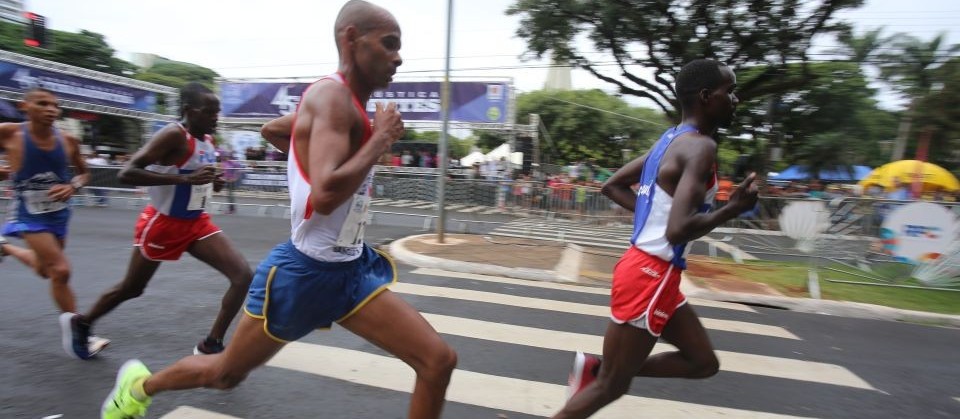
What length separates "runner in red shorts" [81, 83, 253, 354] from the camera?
3.42m

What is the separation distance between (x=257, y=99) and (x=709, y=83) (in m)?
23.0

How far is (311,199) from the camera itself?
196cm

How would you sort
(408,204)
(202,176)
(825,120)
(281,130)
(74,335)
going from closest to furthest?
(281,130) < (202,176) < (74,335) < (408,204) < (825,120)

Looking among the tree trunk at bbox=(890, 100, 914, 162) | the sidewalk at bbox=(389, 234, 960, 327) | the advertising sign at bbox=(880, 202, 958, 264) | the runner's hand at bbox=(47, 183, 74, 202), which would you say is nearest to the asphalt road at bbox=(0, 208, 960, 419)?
the sidewalk at bbox=(389, 234, 960, 327)

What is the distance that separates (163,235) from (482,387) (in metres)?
2.25

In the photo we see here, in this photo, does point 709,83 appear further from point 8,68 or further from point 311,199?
point 8,68

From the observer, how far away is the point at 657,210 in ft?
7.94

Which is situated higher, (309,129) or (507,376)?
(309,129)

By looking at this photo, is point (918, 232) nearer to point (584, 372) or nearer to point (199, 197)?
point (584, 372)

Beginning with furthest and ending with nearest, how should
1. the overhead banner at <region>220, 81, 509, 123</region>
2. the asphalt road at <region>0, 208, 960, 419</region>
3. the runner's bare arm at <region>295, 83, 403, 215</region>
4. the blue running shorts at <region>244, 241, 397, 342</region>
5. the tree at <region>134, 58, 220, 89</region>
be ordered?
the tree at <region>134, 58, 220, 89</region>, the overhead banner at <region>220, 81, 509, 123</region>, the asphalt road at <region>0, 208, 960, 419</region>, the blue running shorts at <region>244, 241, 397, 342</region>, the runner's bare arm at <region>295, 83, 403, 215</region>

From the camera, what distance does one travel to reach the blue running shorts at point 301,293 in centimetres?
205

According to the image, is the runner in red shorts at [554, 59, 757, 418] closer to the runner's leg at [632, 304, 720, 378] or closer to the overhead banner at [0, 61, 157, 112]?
the runner's leg at [632, 304, 720, 378]

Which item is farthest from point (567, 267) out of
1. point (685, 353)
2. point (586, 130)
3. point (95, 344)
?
point (586, 130)

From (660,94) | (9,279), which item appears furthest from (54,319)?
(660,94)
